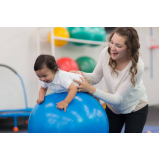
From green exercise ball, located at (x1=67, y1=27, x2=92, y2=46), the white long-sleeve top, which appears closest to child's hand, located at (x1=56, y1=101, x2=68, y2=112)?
the white long-sleeve top

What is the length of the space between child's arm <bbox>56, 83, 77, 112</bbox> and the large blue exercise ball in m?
0.03

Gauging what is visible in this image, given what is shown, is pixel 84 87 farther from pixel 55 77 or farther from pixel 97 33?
pixel 97 33

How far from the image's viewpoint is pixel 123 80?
1.91 metres

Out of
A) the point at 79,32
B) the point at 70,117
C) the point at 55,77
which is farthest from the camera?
the point at 79,32

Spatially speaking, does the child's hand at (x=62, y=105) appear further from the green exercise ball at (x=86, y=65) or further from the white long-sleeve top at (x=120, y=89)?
the green exercise ball at (x=86, y=65)

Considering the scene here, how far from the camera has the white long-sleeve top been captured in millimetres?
1855

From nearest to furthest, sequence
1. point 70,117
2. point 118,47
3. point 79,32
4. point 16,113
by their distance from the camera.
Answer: point 70,117
point 118,47
point 16,113
point 79,32

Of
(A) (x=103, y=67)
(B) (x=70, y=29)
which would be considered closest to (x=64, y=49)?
(B) (x=70, y=29)

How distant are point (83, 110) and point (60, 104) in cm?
19

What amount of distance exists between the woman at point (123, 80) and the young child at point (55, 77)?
0.09m

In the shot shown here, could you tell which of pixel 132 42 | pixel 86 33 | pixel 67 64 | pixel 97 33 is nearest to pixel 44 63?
pixel 132 42

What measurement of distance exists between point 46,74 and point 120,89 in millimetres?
649

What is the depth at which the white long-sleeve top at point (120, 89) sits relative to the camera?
6.09 ft

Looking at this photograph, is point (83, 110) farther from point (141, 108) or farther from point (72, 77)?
point (141, 108)
